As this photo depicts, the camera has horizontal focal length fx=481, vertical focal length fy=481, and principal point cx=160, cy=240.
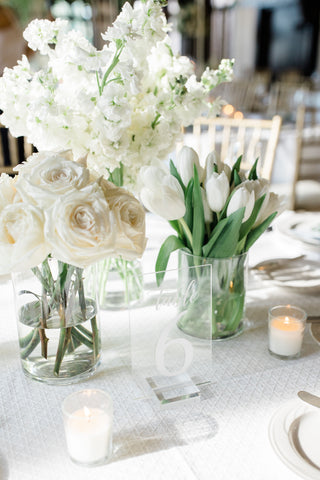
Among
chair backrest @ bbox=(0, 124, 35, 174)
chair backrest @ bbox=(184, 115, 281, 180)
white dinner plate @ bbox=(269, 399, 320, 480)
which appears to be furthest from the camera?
chair backrest @ bbox=(0, 124, 35, 174)

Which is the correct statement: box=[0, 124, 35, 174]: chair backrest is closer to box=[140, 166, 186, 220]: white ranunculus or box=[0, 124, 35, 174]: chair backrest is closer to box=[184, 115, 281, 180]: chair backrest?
box=[184, 115, 281, 180]: chair backrest

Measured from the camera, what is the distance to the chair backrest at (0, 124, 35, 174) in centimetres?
210

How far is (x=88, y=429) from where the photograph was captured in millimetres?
571

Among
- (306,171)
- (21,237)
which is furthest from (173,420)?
(306,171)

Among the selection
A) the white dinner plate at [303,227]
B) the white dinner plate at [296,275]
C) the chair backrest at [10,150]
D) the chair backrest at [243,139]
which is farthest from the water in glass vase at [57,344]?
the chair backrest at [10,150]

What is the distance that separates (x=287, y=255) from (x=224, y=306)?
457 mm

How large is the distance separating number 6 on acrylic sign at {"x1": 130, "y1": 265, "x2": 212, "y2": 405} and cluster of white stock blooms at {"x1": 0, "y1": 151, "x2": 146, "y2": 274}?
11 centimetres

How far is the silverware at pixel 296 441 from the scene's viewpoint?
0.57m

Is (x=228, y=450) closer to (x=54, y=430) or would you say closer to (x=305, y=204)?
(x=54, y=430)

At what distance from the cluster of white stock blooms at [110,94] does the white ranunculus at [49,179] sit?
0.35 feet

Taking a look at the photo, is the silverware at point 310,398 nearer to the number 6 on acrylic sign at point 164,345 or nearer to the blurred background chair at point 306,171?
the number 6 on acrylic sign at point 164,345

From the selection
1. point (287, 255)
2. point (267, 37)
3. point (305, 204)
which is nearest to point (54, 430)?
point (287, 255)

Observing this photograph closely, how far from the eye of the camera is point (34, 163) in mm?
648

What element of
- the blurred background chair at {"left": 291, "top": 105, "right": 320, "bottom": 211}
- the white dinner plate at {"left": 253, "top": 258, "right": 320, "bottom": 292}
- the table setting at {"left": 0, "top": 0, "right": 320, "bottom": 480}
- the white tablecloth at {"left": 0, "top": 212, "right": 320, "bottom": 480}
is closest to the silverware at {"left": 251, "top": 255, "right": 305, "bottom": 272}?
the white dinner plate at {"left": 253, "top": 258, "right": 320, "bottom": 292}
